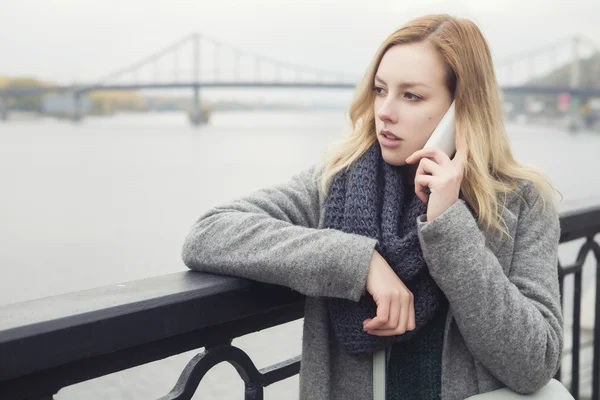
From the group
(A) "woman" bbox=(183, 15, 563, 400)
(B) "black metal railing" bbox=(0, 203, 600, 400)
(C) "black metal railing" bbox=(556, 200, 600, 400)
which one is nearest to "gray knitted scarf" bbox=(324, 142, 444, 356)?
(A) "woman" bbox=(183, 15, 563, 400)

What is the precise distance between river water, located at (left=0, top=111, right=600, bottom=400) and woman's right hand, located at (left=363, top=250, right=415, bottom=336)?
0.24 metres

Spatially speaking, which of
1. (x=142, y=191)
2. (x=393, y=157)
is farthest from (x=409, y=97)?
(x=142, y=191)

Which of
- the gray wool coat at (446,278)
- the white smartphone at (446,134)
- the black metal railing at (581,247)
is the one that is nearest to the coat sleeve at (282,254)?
the gray wool coat at (446,278)

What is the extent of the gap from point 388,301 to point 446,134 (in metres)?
0.32

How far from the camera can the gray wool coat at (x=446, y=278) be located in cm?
106

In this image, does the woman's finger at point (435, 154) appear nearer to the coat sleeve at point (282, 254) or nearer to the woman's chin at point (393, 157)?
the woman's chin at point (393, 157)

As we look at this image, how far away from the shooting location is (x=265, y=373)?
1162 mm

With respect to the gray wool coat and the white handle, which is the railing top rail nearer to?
the gray wool coat

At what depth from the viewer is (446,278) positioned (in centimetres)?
107

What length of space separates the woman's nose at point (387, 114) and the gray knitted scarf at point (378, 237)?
0.08 m

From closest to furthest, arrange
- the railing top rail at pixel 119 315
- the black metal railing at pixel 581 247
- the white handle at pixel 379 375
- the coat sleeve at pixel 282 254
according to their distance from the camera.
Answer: the railing top rail at pixel 119 315 < the coat sleeve at pixel 282 254 < the white handle at pixel 379 375 < the black metal railing at pixel 581 247

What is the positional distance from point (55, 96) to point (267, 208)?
19.6m

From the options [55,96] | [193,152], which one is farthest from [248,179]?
[193,152]

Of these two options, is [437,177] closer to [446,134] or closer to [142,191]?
[446,134]
